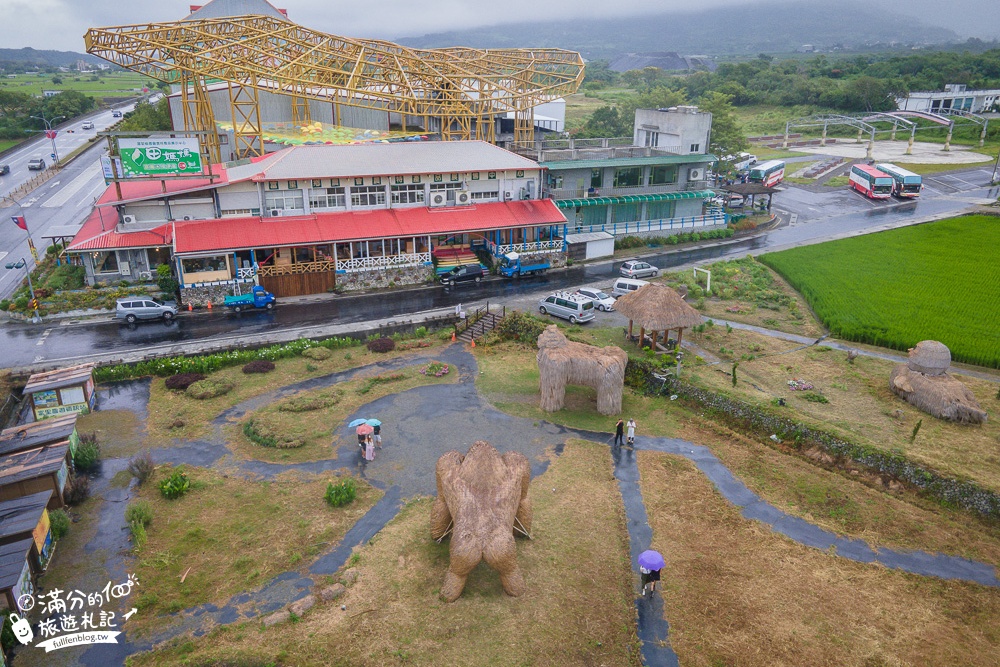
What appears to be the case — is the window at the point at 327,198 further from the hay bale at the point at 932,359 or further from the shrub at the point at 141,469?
the hay bale at the point at 932,359

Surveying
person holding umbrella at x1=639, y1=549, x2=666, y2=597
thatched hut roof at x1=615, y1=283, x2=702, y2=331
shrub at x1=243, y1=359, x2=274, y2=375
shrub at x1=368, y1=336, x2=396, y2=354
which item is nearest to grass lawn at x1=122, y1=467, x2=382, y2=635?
shrub at x1=243, y1=359, x2=274, y2=375

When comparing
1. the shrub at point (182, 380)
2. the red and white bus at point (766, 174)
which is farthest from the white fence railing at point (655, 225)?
the shrub at point (182, 380)

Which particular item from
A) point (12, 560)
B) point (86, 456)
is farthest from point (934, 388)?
point (86, 456)

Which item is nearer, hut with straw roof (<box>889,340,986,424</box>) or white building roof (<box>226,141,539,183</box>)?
hut with straw roof (<box>889,340,986,424</box>)


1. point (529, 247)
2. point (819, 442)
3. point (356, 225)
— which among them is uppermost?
point (356, 225)

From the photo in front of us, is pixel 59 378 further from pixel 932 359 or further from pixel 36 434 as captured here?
pixel 932 359

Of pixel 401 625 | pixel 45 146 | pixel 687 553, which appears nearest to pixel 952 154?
pixel 687 553

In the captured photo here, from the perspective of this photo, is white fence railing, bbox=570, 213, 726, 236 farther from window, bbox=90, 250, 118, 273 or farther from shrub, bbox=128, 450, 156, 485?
shrub, bbox=128, 450, 156, 485
